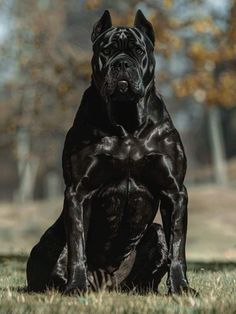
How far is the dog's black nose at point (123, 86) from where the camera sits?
5133 millimetres

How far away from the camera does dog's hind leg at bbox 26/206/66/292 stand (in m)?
5.63

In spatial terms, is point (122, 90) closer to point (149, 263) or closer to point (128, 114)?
point (128, 114)

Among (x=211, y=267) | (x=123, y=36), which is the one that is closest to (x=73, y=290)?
(x=123, y=36)

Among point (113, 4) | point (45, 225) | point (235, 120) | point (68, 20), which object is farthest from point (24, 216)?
point (235, 120)

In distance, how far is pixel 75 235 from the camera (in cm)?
533

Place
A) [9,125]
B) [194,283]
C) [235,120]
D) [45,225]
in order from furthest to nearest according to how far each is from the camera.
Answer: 1. [235,120]
2. [45,225]
3. [9,125]
4. [194,283]

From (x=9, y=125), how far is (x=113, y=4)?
8763mm

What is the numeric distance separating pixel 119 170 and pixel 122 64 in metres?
0.79

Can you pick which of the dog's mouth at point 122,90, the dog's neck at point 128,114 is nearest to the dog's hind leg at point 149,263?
the dog's neck at point 128,114

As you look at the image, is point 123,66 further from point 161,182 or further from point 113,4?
point 113,4

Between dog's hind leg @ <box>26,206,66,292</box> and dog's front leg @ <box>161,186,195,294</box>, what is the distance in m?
0.87

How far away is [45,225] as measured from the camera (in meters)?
23.7

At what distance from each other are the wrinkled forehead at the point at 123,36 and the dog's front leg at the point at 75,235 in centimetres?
112

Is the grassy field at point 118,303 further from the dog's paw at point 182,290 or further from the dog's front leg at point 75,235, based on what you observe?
the dog's front leg at point 75,235
